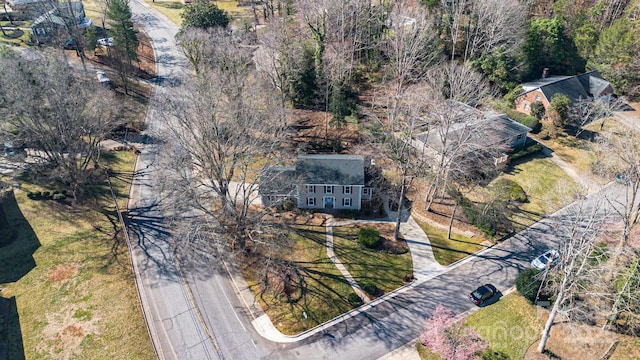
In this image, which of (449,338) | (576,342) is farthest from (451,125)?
(449,338)

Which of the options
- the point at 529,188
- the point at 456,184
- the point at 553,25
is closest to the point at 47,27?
the point at 456,184

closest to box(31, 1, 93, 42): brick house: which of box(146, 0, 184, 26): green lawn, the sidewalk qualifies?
box(146, 0, 184, 26): green lawn

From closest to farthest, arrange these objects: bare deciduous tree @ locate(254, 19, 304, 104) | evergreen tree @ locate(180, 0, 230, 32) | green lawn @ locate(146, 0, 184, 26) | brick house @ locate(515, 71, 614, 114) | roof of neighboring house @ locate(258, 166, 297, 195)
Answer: roof of neighboring house @ locate(258, 166, 297, 195)
bare deciduous tree @ locate(254, 19, 304, 104)
brick house @ locate(515, 71, 614, 114)
evergreen tree @ locate(180, 0, 230, 32)
green lawn @ locate(146, 0, 184, 26)

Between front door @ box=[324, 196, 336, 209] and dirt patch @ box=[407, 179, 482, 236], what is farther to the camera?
front door @ box=[324, 196, 336, 209]

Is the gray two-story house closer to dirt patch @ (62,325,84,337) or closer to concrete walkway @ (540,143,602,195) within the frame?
dirt patch @ (62,325,84,337)

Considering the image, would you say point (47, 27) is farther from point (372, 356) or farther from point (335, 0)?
point (372, 356)

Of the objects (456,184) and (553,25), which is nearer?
(456,184)
